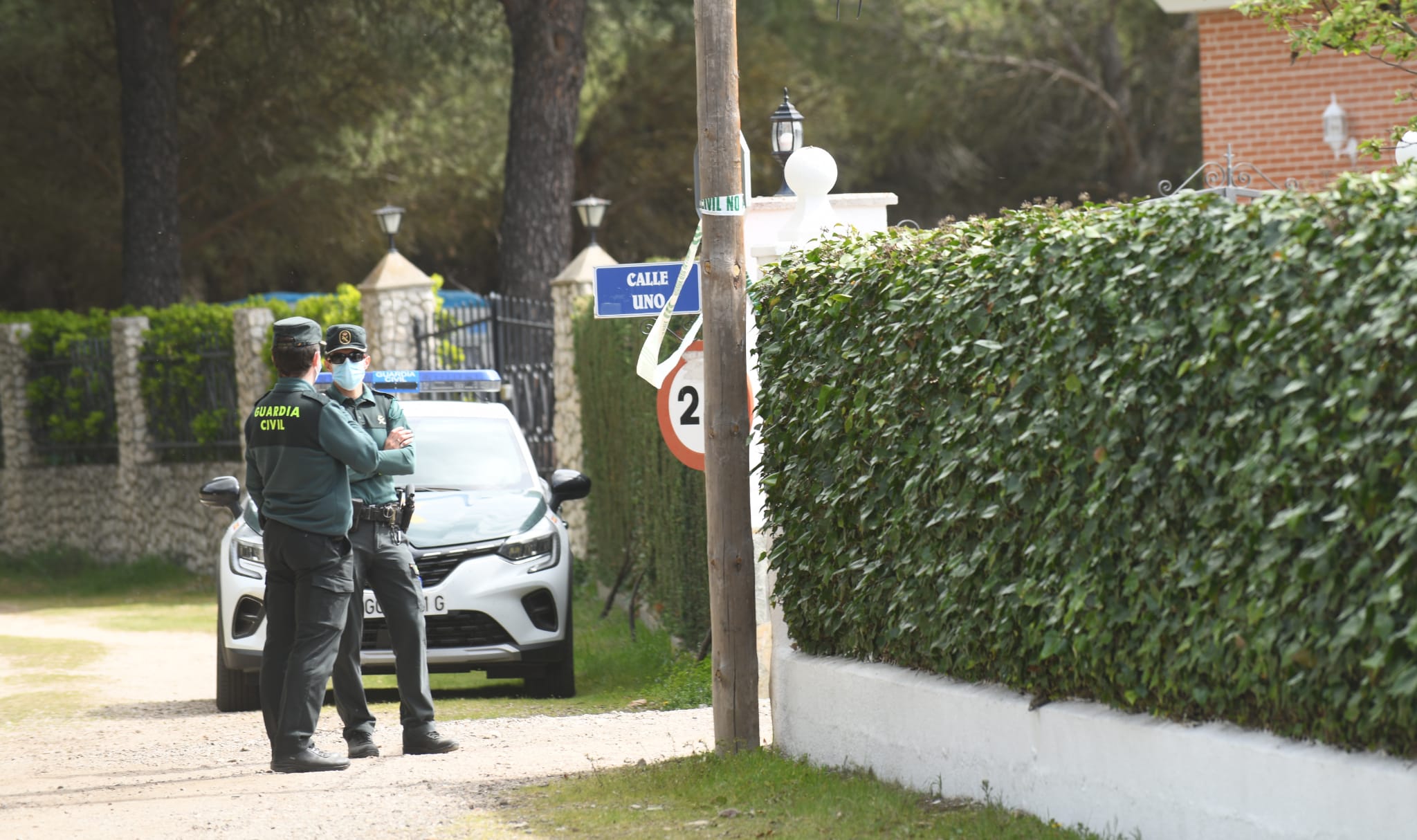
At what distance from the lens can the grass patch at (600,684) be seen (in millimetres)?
9812

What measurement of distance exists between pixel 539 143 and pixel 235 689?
11288 mm

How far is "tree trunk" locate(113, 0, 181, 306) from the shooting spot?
909 inches

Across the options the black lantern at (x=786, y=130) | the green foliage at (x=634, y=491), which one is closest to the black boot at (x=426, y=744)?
the green foliage at (x=634, y=491)

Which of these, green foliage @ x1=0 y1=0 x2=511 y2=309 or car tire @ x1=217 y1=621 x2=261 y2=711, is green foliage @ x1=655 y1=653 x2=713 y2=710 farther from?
green foliage @ x1=0 y1=0 x2=511 y2=309

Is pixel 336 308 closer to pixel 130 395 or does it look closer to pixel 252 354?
pixel 252 354

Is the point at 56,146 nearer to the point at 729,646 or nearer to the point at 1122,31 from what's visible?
the point at 1122,31

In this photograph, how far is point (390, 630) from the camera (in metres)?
7.86

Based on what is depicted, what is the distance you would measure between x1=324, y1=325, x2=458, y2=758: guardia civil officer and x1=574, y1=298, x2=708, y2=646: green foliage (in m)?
2.63

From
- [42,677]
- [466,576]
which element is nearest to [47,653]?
[42,677]

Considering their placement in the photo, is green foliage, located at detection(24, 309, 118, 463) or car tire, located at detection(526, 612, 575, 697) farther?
green foliage, located at detection(24, 309, 118, 463)

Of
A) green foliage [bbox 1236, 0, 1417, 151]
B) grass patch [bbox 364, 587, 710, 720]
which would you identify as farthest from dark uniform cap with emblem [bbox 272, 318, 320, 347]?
green foliage [bbox 1236, 0, 1417, 151]

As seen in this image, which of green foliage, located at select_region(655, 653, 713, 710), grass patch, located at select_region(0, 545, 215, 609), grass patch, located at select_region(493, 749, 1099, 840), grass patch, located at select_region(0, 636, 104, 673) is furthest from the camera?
grass patch, located at select_region(0, 545, 215, 609)

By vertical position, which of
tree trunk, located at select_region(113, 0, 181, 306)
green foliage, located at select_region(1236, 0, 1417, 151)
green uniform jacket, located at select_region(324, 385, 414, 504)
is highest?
tree trunk, located at select_region(113, 0, 181, 306)

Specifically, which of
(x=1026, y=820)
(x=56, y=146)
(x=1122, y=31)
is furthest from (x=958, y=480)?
(x=1122, y=31)
